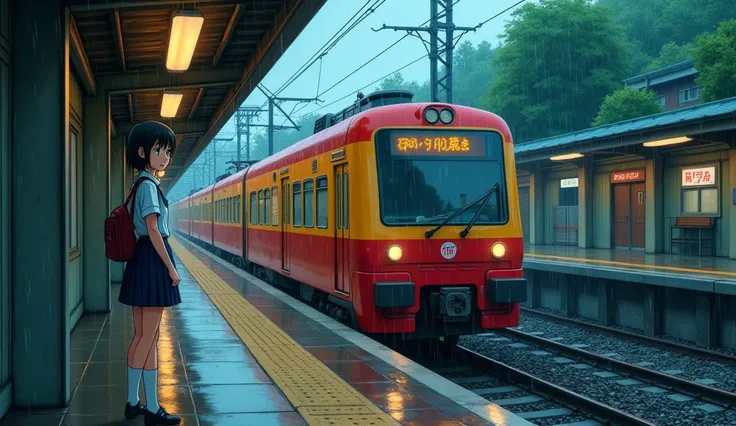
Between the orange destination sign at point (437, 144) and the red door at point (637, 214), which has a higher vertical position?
the orange destination sign at point (437, 144)

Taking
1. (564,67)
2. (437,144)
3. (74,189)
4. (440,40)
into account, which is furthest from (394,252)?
(564,67)

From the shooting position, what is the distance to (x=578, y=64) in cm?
5222

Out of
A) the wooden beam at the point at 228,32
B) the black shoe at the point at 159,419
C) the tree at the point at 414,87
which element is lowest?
the black shoe at the point at 159,419

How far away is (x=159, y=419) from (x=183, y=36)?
4.55 metres

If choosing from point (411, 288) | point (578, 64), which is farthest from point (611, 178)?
point (578, 64)

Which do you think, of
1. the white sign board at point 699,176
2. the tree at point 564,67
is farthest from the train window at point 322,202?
the tree at point 564,67

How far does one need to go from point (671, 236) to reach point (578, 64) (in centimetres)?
3501

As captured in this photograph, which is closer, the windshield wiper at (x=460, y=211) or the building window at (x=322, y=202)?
the windshield wiper at (x=460, y=211)

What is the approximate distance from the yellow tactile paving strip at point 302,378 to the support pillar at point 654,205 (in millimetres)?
11216

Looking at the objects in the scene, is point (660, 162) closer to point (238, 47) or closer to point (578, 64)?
point (238, 47)

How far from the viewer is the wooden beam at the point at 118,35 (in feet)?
27.5

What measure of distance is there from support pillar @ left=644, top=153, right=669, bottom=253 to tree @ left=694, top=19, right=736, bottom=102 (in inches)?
782

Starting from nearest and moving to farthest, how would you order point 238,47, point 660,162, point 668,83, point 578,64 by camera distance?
point 238,47 < point 660,162 < point 668,83 < point 578,64

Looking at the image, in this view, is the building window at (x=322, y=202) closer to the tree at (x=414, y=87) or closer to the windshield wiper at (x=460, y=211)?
the windshield wiper at (x=460, y=211)
